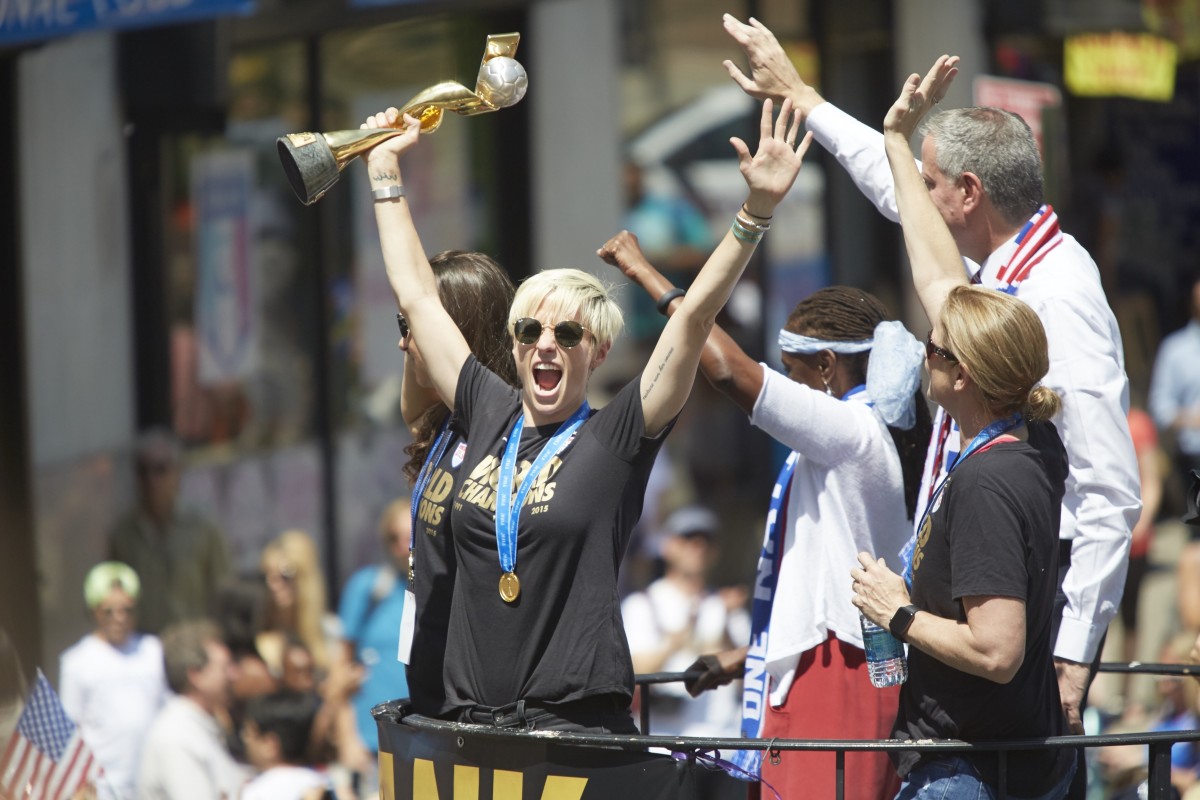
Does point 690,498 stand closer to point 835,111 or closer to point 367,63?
point 367,63

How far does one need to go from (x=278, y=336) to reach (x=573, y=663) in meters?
5.96

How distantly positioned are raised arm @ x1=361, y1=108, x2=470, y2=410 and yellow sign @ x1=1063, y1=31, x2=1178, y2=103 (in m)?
8.90

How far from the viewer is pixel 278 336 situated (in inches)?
352

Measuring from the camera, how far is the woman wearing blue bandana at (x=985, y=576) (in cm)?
304

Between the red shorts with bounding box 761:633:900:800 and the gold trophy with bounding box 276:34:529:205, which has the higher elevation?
the gold trophy with bounding box 276:34:529:205

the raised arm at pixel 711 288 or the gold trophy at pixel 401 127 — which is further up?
the gold trophy at pixel 401 127

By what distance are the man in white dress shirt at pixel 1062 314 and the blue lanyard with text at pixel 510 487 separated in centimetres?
86

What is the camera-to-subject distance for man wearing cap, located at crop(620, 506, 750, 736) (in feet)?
24.7

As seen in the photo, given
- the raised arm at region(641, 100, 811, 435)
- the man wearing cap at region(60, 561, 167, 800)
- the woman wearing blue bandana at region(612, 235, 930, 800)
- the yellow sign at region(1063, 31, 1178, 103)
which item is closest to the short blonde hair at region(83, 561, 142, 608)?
the man wearing cap at region(60, 561, 167, 800)

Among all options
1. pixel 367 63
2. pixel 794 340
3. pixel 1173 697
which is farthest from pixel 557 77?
pixel 794 340

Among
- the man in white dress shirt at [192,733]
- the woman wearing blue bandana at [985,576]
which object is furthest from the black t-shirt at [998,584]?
the man in white dress shirt at [192,733]

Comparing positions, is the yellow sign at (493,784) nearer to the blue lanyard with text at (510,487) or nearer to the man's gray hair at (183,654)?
the blue lanyard with text at (510,487)

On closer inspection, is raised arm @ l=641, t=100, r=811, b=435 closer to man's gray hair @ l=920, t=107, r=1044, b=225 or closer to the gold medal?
the gold medal

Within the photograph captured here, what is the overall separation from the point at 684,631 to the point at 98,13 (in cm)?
378
